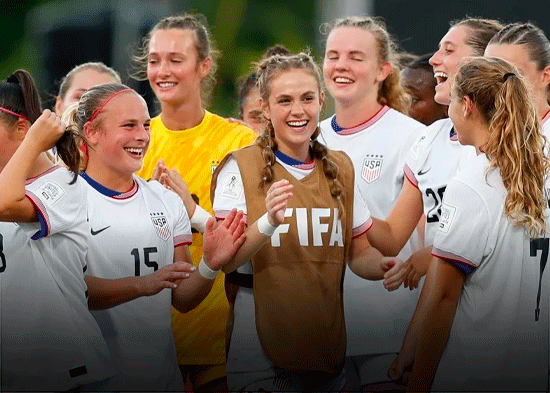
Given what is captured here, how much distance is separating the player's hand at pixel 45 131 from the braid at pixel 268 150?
82 cm

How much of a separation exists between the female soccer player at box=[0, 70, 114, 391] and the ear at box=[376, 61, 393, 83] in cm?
204

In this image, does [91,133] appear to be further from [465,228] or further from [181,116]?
[465,228]

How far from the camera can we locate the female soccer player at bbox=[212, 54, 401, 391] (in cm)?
408

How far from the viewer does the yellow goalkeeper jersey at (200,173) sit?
4961mm

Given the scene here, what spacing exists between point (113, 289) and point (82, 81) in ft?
6.45

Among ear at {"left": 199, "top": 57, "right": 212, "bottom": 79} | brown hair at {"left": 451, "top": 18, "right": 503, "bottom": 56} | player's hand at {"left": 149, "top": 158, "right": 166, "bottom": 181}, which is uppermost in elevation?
brown hair at {"left": 451, "top": 18, "right": 503, "bottom": 56}

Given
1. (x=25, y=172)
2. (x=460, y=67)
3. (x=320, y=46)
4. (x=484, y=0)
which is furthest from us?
(x=320, y=46)

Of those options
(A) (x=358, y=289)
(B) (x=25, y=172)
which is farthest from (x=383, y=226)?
(B) (x=25, y=172)

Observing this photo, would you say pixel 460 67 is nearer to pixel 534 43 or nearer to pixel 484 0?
pixel 534 43

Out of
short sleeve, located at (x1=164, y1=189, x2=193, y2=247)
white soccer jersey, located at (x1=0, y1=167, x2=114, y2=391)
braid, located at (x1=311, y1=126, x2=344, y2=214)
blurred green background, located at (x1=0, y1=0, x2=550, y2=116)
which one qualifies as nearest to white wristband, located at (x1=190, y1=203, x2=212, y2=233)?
short sleeve, located at (x1=164, y1=189, x2=193, y2=247)

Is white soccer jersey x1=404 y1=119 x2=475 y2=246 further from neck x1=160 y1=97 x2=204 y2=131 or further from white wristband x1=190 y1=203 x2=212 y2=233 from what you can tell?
neck x1=160 y1=97 x2=204 y2=131

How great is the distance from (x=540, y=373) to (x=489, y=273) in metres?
0.47

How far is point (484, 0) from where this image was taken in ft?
28.2

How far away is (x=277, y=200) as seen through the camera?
384 cm
